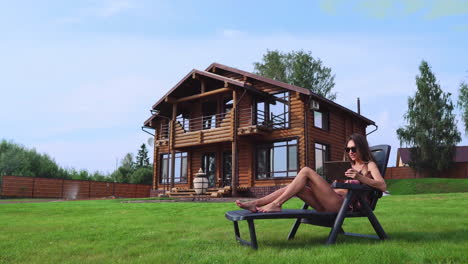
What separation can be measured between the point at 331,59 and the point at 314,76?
82.8 inches

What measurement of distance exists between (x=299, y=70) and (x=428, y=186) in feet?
46.7

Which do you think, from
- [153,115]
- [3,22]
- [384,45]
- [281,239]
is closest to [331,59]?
[153,115]

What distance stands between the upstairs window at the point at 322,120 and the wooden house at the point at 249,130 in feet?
0.17

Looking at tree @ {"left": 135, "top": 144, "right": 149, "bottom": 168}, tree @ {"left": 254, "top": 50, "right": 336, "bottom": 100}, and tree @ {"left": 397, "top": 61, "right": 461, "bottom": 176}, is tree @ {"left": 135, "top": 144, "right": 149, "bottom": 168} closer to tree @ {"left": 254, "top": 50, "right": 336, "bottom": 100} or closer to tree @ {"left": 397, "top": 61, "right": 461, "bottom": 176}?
tree @ {"left": 254, "top": 50, "right": 336, "bottom": 100}

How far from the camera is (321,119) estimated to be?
2117 cm

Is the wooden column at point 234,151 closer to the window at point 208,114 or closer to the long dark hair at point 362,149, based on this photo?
the window at point 208,114

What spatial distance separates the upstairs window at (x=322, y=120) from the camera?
67.5ft

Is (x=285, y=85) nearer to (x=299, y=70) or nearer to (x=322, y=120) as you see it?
(x=322, y=120)

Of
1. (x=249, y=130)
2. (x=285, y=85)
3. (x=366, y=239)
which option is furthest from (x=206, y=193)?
(x=366, y=239)

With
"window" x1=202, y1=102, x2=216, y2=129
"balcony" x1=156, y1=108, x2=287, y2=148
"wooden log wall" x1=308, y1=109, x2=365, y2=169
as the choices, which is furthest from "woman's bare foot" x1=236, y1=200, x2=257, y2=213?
"window" x1=202, y1=102, x2=216, y2=129

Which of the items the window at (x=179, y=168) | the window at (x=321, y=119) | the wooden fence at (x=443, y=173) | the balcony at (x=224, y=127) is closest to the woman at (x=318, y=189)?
the balcony at (x=224, y=127)

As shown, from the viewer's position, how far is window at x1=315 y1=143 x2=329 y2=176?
2016 cm

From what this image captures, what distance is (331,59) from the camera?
35469 mm

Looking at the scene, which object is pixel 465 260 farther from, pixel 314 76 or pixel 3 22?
pixel 314 76
